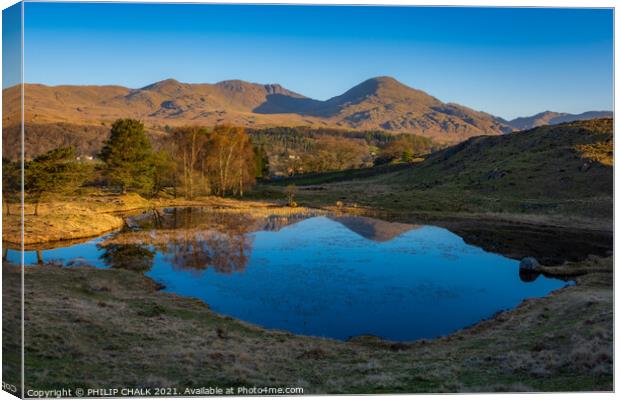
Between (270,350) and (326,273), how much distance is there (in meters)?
11.5

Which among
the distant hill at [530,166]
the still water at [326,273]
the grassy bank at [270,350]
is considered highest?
the distant hill at [530,166]

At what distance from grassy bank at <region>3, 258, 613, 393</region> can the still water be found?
1.61 meters

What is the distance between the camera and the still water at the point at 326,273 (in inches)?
741

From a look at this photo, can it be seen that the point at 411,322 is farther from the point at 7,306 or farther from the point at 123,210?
the point at 123,210

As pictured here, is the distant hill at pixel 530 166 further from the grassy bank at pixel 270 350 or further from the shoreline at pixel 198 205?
the grassy bank at pixel 270 350

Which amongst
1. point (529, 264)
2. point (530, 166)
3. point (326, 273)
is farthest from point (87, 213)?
point (530, 166)

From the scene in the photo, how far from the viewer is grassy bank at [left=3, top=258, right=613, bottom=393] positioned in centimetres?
980

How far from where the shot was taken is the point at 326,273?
2517cm

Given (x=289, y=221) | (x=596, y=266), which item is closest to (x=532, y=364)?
(x=596, y=266)

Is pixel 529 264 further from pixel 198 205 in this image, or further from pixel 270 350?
pixel 198 205

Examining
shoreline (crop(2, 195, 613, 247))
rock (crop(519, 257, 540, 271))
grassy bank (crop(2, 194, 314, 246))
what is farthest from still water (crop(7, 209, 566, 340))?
shoreline (crop(2, 195, 613, 247))

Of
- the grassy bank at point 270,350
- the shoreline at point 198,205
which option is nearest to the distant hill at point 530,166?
the shoreline at point 198,205

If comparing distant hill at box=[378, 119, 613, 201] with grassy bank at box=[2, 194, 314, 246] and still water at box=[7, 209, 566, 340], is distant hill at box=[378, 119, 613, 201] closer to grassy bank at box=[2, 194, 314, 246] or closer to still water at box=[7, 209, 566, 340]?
still water at box=[7, 209, 566, 340]

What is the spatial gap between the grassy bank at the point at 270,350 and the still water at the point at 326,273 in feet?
5.29
